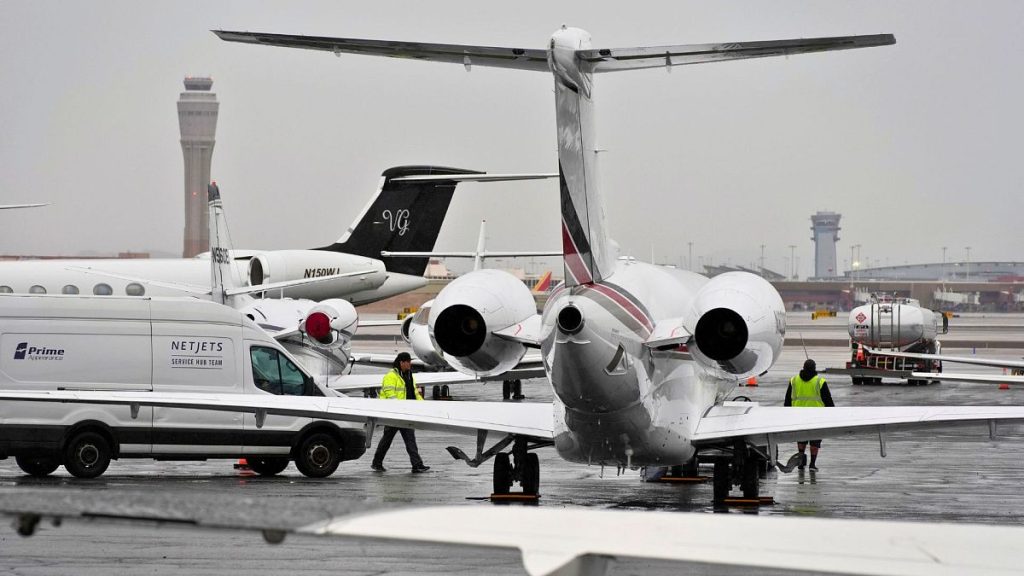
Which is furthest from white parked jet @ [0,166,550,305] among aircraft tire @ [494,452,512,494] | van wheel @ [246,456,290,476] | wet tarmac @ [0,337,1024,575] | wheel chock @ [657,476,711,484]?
aircraft tire @ [494,452,512,494]

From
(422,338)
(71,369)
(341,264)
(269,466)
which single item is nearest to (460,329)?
(269,466)

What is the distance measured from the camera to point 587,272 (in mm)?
13016

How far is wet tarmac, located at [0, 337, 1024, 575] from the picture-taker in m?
3.10

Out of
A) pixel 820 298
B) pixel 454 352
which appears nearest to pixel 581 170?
pixel 454 352

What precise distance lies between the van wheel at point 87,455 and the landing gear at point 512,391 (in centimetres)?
1954

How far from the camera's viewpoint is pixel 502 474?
50.7ft

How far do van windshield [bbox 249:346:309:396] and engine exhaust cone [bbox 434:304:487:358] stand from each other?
6556 mm

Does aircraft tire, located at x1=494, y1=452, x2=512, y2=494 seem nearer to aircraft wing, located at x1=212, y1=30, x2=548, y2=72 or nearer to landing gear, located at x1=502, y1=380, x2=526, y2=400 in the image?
aircraft wing, located at x1=212, y1=30, x2=548, y2=72

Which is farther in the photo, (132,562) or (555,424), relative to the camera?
(555,424)

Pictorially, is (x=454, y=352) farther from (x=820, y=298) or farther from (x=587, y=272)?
(x=820, y=298)

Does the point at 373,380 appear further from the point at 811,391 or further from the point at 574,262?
the point at 574,262

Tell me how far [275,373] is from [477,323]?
6.77 metres

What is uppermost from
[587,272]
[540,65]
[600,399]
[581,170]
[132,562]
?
[540,65]

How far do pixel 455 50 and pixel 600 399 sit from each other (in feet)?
11.3
